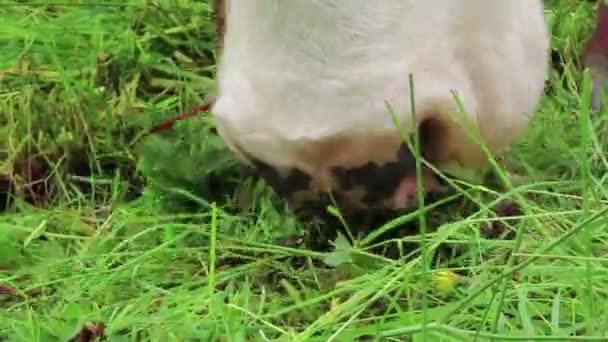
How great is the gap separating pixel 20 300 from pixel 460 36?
48 centimetres

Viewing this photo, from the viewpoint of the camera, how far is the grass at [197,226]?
0.93 meters

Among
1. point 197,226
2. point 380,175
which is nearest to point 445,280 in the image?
point 380,175

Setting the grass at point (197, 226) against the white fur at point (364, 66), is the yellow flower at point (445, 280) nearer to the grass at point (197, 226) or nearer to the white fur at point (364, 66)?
the grass at point (197, 226)

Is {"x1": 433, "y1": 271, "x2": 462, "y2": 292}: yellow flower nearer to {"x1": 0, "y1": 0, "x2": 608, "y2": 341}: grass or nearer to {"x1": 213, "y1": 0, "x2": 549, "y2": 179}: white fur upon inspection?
{"x1": 0, "y1": 0, "x2": 608, "y2": 341}: grass

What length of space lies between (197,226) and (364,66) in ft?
1.22

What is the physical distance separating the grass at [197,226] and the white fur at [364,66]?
0.25ft

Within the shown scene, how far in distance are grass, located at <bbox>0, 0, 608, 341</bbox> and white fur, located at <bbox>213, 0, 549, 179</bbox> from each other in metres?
0.08

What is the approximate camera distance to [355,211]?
1.01 meters

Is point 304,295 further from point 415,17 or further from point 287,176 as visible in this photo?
point 415,17

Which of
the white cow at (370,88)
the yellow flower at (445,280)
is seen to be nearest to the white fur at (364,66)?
the white cow at (370,88)

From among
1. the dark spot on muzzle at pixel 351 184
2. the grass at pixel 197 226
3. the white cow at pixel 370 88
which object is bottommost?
the grass at pixel 197 226

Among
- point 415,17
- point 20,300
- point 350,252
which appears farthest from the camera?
point 20,300

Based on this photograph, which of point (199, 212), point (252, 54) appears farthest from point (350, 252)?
point (199, 212)

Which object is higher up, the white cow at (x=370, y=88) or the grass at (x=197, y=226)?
the white cow at (x=370, y=88)
